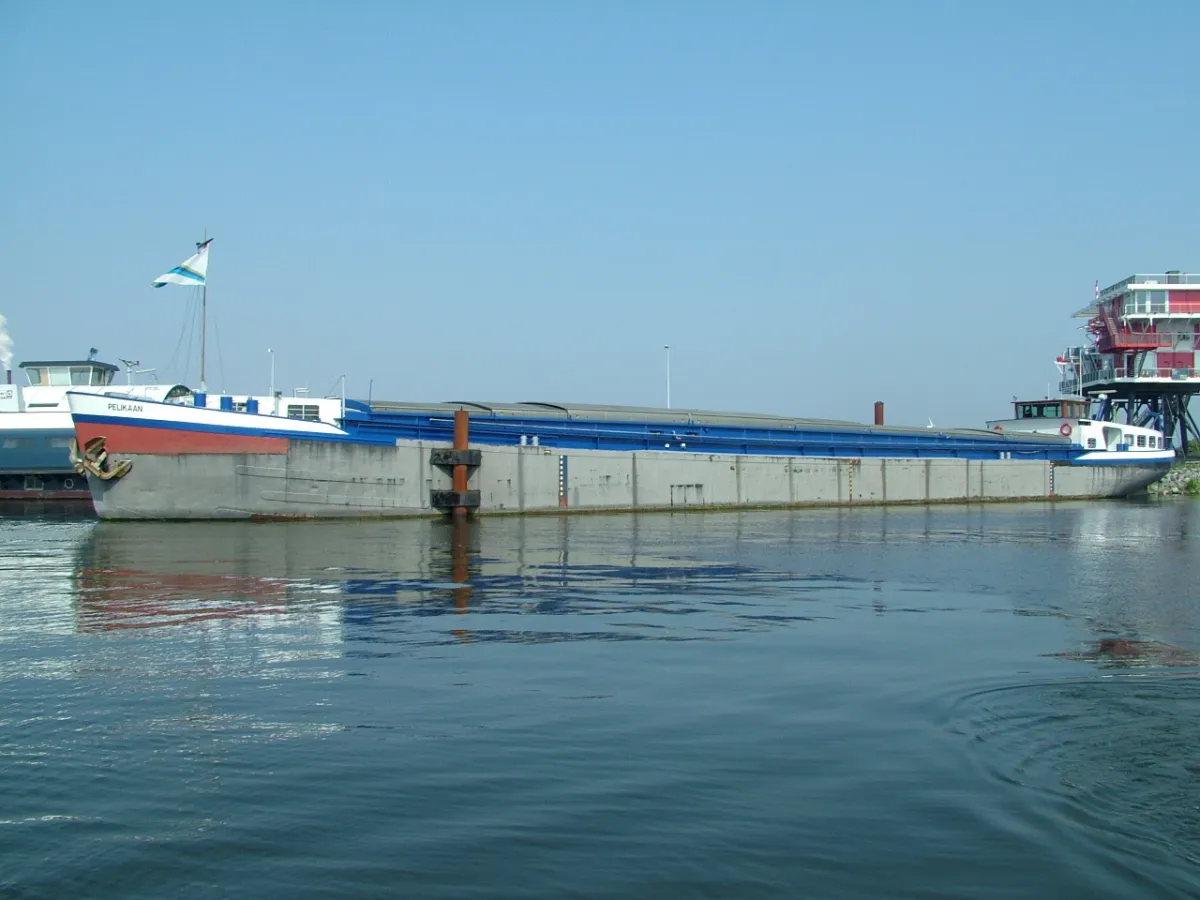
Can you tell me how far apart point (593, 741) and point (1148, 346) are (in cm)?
6419

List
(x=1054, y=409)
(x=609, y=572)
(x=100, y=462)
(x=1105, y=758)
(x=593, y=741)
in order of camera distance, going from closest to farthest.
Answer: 1. (x=1105, y=758)
2. (x=593, y=741)
3. (x=609, y=572)
4. (x=100, y=462)
5. (x=1054, y=409)

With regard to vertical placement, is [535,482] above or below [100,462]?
below

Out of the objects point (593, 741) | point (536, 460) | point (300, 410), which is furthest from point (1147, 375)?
point (593, 741)

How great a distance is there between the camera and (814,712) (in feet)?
30.7

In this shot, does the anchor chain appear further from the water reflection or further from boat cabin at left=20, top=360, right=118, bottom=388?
boat cabin at left=20, top=360, right=118, bottom=388

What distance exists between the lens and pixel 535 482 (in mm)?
40844

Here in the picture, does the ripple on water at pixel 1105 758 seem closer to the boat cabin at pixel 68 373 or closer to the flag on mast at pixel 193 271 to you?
the flag on mast at pixel 193 271

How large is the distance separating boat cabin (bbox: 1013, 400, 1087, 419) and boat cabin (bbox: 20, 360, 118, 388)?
54.6 m

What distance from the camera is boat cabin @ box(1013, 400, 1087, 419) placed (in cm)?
6150

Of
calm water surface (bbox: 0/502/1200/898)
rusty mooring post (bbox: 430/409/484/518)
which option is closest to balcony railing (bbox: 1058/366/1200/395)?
rusty mooring post (bbox: 430/409/484/518)

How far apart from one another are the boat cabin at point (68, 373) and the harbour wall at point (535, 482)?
68.7 feet

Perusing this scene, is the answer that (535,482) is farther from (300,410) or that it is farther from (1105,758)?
(1105,758)

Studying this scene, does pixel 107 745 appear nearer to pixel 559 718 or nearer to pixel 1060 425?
pixel 559 718

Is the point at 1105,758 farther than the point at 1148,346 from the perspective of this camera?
No
